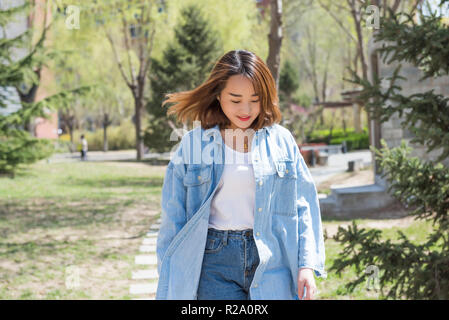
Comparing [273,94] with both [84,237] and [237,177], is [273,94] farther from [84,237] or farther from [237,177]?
[84,237]

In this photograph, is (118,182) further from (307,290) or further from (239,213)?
(307,290)

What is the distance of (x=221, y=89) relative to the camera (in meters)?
2.57

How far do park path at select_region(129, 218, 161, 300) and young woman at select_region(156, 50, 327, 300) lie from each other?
353cm

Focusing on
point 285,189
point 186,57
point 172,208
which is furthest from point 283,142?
point 186,57

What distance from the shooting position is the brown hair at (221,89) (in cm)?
249

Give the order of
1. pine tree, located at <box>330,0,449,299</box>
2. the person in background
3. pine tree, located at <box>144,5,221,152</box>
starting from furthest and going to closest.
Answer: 1. the person in background
2. pine tree, located at <box>144,5,221,152</box>
3. pine tree, located at <box>330,0,449,299</box>

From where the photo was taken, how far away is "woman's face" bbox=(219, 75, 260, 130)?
2492 mm

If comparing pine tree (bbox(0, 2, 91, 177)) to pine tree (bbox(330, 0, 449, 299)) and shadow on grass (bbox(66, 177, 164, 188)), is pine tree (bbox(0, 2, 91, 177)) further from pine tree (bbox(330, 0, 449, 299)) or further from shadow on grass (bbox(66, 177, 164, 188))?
pine tree (bbox(330, 0, 449, 299))

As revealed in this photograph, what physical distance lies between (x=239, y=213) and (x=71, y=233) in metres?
A: 7.62

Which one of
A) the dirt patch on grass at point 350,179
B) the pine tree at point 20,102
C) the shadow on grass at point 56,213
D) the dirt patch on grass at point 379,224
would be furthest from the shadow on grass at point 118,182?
the dirt patch on grass at point 379,224

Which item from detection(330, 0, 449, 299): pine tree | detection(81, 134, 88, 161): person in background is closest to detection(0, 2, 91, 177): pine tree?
detection(330, 0, 449, 299): pine tree

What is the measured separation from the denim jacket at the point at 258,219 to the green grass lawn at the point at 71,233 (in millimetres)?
3696

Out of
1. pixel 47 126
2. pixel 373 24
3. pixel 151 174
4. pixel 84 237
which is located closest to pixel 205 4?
pixel 151 174
